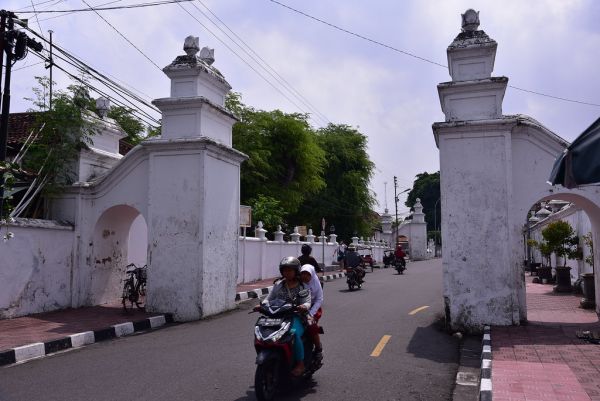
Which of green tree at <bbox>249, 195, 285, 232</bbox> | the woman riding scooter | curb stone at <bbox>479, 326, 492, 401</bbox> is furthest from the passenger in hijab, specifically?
green tree at <bbox>249, 195, 285, 232</bbox>

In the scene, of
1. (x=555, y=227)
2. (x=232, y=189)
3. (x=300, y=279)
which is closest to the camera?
(x=300, y=279)

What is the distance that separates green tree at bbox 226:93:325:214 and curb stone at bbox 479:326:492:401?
2105 centimetres

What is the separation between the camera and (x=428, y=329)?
980 centimetres

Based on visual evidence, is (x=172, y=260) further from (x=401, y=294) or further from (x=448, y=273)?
(x=401, y=294)

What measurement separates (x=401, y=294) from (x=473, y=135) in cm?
745

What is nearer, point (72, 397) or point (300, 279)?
point (72, 397)

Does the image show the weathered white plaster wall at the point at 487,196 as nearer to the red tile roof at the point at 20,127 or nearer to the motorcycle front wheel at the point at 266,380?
the motorcycle front wheel at the point at 266,380

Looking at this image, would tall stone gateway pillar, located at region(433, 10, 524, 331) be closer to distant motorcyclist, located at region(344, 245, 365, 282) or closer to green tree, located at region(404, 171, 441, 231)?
distant motorcyclist, located at region(344, 245, 365, 282)

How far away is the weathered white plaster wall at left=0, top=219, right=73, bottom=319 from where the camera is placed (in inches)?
420

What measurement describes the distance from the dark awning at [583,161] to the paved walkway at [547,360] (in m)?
2.15

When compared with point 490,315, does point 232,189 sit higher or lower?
higher

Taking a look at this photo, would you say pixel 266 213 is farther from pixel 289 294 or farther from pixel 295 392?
pixel 295 392

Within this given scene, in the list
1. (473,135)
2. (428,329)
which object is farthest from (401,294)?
(473,135)

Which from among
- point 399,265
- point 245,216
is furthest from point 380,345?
point 399,265
